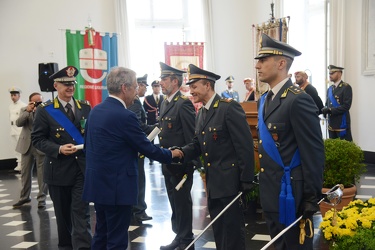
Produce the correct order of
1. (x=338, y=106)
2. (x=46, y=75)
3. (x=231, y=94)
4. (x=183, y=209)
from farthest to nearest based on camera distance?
(x=231, y=94) → (x=46, y=75) → (x=338, y=106) → (x=183, y=209)

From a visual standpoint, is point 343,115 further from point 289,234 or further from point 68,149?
point 289,234

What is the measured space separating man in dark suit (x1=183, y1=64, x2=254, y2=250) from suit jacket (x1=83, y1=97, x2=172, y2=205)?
0.51 meters

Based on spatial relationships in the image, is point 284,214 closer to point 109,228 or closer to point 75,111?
point 109,228

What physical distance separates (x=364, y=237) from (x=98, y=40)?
7638 mm

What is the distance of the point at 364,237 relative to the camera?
8.28 feet

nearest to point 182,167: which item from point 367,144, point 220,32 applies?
point 367,144

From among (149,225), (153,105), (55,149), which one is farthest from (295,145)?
(153,105)

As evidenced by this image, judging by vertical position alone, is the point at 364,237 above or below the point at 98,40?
below

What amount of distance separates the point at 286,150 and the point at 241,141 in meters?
0.58

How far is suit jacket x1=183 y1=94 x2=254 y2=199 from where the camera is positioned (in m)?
2.75

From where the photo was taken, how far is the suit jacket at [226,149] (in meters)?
2.75

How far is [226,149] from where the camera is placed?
2.82 m

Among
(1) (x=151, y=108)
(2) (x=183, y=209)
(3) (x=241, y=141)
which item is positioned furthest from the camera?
(1) (x=151, y=108)

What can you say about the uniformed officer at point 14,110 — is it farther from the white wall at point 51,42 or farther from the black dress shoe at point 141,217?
the black dress shoe at point 141,217
